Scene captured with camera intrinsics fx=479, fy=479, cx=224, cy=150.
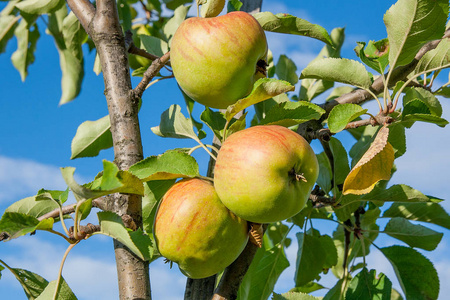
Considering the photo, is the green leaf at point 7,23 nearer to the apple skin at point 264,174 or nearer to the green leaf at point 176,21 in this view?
the green leaf at point 176,21

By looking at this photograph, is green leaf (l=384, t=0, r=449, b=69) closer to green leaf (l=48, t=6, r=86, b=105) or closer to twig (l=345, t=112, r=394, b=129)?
twig (l=345, t=112, r=394, b=129)

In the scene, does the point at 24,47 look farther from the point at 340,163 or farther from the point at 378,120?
the point at 378,120

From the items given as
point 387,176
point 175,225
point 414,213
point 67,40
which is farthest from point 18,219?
point 67,40

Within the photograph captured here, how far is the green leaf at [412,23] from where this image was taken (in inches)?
41.5

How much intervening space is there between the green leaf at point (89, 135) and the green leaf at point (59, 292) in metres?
0.45

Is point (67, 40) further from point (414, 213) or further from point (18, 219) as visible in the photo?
point (414, 213)

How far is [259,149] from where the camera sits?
97cm

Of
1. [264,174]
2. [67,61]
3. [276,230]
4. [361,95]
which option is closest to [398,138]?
[361,95]

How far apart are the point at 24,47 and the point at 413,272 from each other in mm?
2210

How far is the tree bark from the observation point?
111cm

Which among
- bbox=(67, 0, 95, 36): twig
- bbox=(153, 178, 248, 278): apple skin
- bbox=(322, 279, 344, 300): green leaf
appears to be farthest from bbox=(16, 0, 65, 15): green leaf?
bbox=(322, 279, 344, 300): green leaf

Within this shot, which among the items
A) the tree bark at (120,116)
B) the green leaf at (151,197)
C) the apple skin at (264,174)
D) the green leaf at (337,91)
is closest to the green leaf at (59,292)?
the tree bark at (120,116)

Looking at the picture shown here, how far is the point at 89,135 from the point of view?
143 cm

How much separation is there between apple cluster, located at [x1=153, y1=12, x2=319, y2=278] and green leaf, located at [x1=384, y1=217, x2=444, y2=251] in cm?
70
